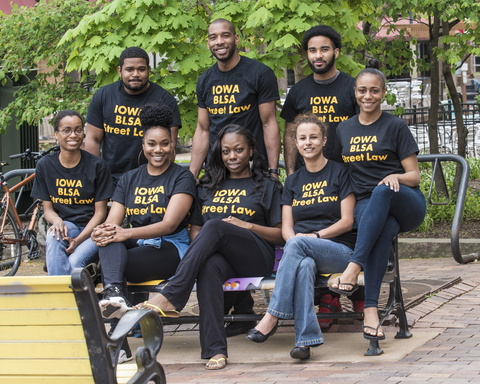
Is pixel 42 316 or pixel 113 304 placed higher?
pixel 42 316

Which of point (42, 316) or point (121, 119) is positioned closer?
→ point (42, 316)

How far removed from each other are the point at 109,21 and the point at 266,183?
2.51 meters

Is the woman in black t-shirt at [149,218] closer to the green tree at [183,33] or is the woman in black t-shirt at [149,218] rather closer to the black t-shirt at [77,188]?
the black t-shirt at [77,188]

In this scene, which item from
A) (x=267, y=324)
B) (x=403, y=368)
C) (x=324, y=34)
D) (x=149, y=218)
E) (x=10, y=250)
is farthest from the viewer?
(x=10, y=250)

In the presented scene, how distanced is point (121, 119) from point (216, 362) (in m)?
2.16

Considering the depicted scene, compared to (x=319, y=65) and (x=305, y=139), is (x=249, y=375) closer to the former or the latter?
(x=305, y=139)

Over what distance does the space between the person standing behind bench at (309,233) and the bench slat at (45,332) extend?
7.15 ft

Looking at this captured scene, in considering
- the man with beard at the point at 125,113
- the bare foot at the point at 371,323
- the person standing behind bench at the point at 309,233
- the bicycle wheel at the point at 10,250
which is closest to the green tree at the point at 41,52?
the bicycle wheel at the point at 10,250

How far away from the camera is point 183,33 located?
23.4 feet

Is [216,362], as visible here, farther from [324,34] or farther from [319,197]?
[324,34]

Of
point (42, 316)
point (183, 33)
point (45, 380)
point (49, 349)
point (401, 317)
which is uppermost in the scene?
point (183, 33)

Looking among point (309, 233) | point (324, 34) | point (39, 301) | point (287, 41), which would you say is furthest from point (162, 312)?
point (287, 41)

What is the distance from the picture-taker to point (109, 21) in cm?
696

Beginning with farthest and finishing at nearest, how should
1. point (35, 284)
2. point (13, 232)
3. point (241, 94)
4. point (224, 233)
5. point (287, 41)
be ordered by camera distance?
point (13, 232), point (287, 41), point (241, 94), point (224, 233), point (35, 284)
